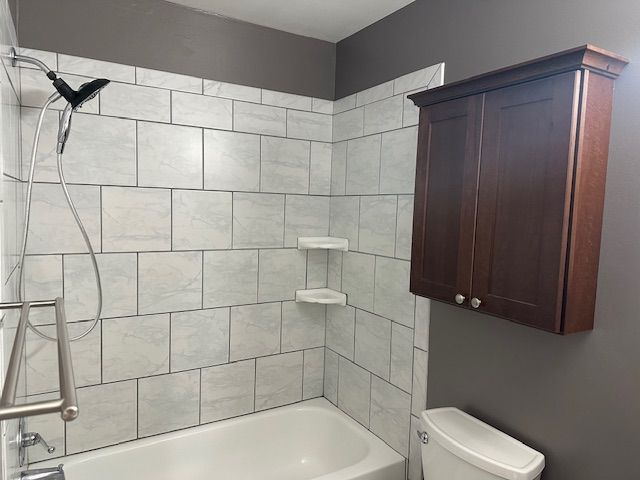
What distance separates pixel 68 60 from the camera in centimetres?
188

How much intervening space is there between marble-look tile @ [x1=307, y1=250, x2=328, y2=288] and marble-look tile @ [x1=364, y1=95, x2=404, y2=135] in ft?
2.46

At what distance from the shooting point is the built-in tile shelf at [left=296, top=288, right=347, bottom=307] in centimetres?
243

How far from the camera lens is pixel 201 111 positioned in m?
2.18

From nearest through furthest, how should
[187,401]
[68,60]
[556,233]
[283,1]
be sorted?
[556,233] < [68,60] < [283,1] < [187,401]

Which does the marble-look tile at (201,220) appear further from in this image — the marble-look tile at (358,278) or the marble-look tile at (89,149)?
the marble-look tile at (358,278)

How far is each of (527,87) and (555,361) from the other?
2.83 ft

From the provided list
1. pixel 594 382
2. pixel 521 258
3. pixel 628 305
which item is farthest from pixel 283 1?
pixel 594 382

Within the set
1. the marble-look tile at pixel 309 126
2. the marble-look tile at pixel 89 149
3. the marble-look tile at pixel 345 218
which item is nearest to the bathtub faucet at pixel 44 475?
the marble-look tile at pixel 89 149

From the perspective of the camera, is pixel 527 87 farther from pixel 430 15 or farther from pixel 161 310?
pixel 161 310

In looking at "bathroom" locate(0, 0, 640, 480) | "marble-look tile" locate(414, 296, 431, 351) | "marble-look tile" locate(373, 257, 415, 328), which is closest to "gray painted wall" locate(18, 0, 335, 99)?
"bathroom" locate(0, 0, 640, 480)

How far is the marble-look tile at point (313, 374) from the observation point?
2617mm

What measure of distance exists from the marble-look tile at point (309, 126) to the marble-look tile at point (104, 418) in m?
1.55

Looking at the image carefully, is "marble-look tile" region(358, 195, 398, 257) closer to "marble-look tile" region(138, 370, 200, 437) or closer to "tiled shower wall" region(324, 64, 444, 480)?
"tiled shower wall" region(324, 64, 444, 480)

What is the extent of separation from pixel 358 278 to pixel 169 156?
3.76 feet
